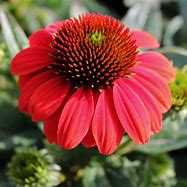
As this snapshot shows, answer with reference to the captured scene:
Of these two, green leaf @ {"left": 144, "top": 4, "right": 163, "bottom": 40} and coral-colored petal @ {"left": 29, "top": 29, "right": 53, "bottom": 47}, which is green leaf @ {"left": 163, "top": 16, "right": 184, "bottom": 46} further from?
coral-colored petal @ {"left": 29, "top": 29, "right": 53, "bottom": 47}

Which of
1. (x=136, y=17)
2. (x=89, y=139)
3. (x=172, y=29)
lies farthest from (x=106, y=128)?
(x=172, y=29)

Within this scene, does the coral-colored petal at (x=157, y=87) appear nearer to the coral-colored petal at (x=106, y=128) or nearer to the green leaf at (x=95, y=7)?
the coral-colored petal at (x=106, y=128)

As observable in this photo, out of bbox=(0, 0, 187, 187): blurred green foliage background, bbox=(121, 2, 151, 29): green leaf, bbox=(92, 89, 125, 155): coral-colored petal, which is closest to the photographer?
bbox=(92, 89, 125, 155): coral-colored petal

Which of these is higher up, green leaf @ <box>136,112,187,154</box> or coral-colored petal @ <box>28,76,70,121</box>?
coral-colored petal @ <box>28,76,70,121</box>

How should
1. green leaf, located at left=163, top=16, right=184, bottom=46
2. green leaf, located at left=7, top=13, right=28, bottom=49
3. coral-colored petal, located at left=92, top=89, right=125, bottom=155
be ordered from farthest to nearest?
green leaf, located at left=163, top=16, right=184, bottom=46, green leaf, located at left=7, top=13, right=28, bottom=49, coral-colored petal, located at left=92, top=89, right=125, bottom=155

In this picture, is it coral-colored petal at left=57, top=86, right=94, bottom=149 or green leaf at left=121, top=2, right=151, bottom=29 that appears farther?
green leaf at left=121, top=2, right=151, bottom=29

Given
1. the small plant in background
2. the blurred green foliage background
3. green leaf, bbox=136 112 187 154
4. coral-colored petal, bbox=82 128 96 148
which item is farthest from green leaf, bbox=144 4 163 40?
coral-colored petal, bbox=82 128 96 148

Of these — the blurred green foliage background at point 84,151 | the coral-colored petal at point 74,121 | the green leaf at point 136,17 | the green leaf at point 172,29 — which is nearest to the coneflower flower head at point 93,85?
the coral-colored petal at point 74,121
